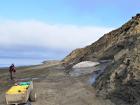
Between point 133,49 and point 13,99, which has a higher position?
point 133,49

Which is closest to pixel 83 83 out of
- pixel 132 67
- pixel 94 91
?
pixel 94 91

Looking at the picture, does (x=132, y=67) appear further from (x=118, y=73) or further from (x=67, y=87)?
(x=67, y=87)

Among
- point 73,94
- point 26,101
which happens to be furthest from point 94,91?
point 26,101

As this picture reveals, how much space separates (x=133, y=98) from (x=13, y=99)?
9999 mm

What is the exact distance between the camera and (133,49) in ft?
132

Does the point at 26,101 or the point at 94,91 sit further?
the point at 94,91

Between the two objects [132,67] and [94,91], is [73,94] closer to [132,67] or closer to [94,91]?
[94,91]

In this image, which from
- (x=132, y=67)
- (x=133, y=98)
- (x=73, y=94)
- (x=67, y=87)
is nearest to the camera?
(x=133, y=98)

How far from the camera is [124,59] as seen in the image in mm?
40594

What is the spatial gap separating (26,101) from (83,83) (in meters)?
12.9

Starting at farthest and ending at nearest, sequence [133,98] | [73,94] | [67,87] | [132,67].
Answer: [67,87], [73,94], [132,67], [133,98]

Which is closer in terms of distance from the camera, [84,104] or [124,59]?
[84,104]

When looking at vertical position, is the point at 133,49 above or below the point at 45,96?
above

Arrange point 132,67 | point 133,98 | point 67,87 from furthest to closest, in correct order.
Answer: point 67,87 → point 132,67 → point 133,98
